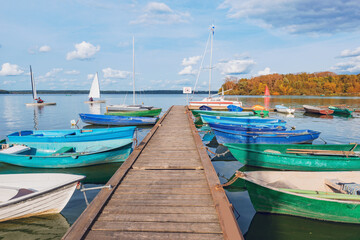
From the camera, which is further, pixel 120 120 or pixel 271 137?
pixel 120 120

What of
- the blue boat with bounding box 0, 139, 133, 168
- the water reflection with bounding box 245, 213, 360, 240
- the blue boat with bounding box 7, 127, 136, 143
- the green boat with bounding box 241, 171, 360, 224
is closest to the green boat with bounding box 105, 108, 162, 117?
the blue boat with bounding box 7, 127, 136, 143

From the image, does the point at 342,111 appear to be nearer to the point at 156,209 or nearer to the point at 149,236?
the point at 156,209

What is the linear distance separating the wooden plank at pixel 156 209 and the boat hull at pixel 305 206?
A: 7.02 feet

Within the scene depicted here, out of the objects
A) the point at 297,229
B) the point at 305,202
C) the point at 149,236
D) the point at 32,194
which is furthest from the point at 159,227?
the point at 297,229

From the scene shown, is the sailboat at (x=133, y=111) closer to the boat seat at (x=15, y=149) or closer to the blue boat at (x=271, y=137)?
the blue boat at (x=271, y=137)

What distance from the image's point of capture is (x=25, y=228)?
587 centimetres

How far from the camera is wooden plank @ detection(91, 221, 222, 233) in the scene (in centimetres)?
368

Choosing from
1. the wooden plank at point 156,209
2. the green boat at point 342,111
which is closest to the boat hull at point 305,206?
the wooden plank at point 156,209

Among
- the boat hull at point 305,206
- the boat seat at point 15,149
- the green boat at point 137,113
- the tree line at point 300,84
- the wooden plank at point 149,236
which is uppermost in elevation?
the tree line at point 300,84

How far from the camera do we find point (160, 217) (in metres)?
4.06

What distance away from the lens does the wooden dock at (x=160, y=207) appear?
3.61m

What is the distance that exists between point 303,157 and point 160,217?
7.47m

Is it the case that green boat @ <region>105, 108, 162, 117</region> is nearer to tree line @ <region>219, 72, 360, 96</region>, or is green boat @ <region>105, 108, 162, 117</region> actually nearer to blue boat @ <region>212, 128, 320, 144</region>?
blue boat @ <region>212, 128, 320, 144</region>

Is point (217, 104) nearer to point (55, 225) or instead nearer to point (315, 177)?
point (315, 177)
